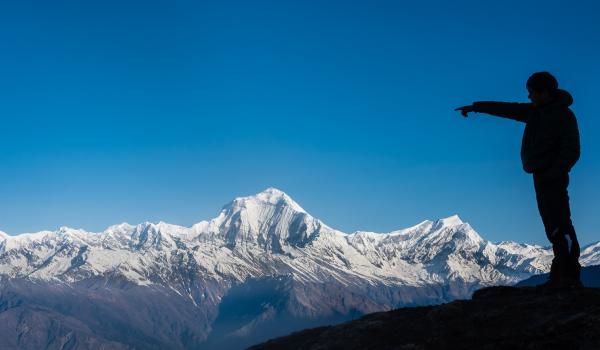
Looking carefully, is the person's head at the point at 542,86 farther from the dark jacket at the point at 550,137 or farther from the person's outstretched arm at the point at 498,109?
the person's outstretched arm at the point at 498,109

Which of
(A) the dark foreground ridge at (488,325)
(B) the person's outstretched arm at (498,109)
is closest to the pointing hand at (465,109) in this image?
(B) the person's outstretched arm at (498,109)

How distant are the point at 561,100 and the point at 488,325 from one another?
4.84 metres

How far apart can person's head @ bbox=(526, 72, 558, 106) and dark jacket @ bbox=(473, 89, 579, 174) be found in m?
0.11

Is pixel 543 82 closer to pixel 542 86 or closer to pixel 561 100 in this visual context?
pixel 542 86

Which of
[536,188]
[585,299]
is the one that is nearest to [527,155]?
[536,188]

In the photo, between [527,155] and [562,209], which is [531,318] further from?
[527,155]

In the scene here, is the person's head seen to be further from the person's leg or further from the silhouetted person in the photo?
the person's leg

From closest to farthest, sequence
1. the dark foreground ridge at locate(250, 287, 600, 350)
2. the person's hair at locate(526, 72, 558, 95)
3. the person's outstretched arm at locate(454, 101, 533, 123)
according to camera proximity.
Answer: the dark foreground ridge at locate(250, 287, 600, 350), the person's hair at locate(526, 72, 558, 95), the person's outstretched arm at locate(454, 101, 533, 123)

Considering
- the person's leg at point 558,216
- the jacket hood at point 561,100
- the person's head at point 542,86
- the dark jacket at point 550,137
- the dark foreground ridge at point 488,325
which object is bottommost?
the dark foreground ridge at point 488,325

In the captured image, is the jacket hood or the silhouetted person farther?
the jacket hood

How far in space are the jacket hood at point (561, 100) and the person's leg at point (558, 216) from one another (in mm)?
1440

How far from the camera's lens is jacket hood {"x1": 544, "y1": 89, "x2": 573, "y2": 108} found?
14.8m

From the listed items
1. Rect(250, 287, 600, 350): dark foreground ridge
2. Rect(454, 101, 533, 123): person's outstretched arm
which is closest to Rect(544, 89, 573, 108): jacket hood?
Rect(454, 101, 533, 123): person's outstretched arm

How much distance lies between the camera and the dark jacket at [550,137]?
47.4 feet
